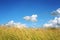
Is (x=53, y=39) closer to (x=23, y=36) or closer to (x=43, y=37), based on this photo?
(x=43, y=37)

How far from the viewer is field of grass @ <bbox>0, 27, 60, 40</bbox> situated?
682 centimetres

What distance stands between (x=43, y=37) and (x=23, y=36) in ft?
2.56

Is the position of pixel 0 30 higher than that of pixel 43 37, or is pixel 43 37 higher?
pixel 0 30

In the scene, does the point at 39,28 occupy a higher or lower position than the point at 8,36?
higher

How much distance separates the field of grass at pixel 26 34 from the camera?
6.82 metres

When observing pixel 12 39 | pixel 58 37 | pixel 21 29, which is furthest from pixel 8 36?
pixel 58 37

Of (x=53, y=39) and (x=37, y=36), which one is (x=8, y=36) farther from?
(x=53, y=39)

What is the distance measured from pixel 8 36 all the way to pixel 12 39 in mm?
192

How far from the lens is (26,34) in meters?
6.98

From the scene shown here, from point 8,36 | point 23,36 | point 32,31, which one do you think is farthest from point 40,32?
point 8,36

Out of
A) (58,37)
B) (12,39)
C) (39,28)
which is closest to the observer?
(12,39)

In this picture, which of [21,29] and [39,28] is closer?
[21,29]

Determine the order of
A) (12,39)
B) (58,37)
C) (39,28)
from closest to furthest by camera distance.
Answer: (12,39)
(58,37)
(39,28)

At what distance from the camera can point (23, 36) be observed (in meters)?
6.88
